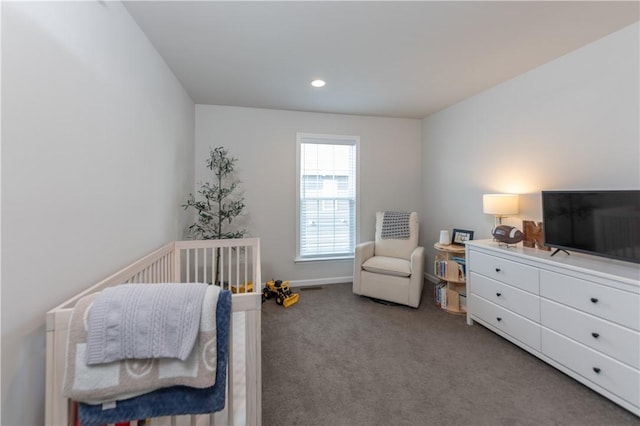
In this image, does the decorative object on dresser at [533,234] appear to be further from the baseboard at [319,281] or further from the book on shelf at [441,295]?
the baseboard at [319,281]

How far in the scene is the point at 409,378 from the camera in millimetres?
1806

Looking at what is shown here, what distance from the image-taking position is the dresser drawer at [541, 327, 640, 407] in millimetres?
1455

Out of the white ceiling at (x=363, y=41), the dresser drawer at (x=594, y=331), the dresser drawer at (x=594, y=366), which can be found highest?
the white ceiling at (x=363, y=41)

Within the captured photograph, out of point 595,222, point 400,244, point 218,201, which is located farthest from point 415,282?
point 218,201

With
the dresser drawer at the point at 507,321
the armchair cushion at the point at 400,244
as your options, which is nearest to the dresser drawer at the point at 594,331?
the dresser drawer at the point at 507,321

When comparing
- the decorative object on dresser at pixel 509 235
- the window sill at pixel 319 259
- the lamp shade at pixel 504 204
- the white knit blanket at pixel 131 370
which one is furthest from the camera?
the window sill at pixel 319 259

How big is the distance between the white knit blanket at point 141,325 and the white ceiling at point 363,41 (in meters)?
1.68

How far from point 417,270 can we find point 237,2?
108 inches

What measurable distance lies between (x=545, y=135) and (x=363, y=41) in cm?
183

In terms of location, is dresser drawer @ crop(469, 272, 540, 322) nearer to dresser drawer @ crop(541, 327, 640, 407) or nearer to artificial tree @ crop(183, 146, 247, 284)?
dresser drawer @ crop(541, 327, 640, 407)

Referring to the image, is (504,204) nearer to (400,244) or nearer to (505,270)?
(505,270)

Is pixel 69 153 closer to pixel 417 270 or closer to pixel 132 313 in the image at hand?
pixel 132 313

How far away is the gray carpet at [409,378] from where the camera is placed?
1.50 metres

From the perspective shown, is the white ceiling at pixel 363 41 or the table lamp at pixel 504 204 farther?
the table lamp at pixel 504 204
